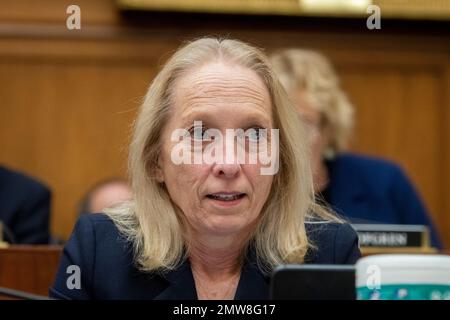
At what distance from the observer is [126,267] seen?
1.27m

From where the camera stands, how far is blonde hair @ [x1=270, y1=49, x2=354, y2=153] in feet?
8.45

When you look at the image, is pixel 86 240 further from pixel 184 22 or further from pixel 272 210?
pixel 184 22

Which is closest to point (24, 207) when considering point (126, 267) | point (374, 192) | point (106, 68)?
point (106, 68)

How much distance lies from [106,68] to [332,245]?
172cm

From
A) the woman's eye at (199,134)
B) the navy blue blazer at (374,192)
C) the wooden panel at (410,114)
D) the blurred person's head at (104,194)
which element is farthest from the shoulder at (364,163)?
the woman's eye at (199,134)

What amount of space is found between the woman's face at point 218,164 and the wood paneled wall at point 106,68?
146 cm

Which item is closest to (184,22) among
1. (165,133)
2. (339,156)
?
(339,156)

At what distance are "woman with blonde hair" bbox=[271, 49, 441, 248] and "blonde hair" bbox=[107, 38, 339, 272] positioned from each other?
1180 millimetres

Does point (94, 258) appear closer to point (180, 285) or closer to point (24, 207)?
point (180, 285)

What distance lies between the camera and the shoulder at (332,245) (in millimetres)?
1313

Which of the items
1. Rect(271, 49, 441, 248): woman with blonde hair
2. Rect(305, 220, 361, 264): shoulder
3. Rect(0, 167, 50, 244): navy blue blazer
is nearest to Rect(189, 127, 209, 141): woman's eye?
Rect(305, 220, 361, 264): shoulder

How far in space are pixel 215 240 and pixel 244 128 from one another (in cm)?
19

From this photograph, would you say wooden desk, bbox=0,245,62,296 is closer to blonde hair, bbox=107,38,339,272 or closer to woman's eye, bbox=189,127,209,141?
blonde hair, bbox=107,38,339,272

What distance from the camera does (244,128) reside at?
47.8 inches
